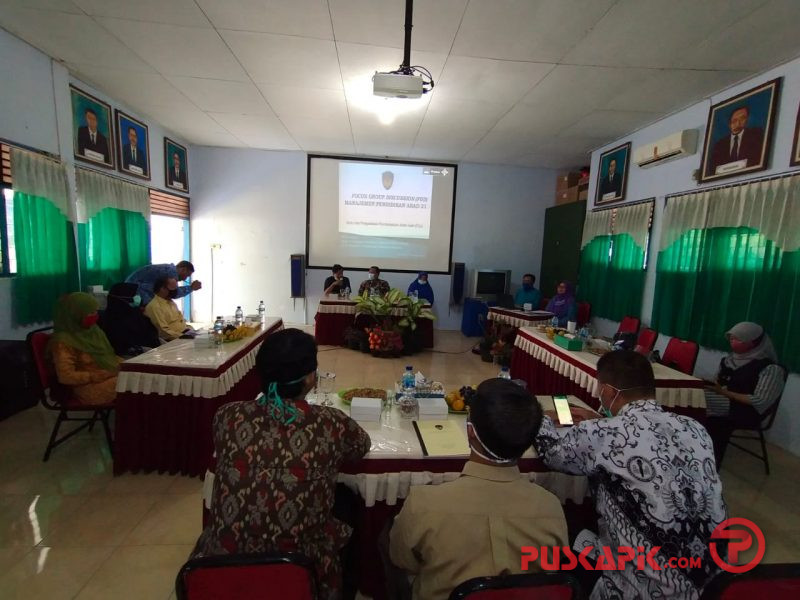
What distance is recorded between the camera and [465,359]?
5.74 meters

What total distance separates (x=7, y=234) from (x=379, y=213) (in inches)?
207

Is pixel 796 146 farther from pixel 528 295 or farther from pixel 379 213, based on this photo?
pixel 379 213

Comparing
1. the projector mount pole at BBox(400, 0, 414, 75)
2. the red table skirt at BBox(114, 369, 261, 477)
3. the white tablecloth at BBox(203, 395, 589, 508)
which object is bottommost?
the red table skirt at BBox(114, 369, 261, 477)

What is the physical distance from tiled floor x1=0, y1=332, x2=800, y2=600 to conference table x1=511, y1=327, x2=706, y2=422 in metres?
0.69

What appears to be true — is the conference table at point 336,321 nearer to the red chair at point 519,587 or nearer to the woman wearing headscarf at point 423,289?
the woman wearing headscarf at point 423,289

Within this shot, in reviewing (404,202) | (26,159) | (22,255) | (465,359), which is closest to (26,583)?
(22,255)

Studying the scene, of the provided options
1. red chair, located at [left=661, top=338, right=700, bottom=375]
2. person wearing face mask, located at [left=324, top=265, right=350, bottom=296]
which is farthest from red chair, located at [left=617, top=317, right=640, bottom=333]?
person wearing face mask, located at [left=324, top=265, right=350, bottom=296]

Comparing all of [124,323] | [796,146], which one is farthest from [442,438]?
[796,146]

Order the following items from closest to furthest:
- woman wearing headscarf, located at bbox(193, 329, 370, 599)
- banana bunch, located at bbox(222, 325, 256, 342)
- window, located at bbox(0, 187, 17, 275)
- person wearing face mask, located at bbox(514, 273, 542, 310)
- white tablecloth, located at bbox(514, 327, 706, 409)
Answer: woman wearing headscarf, located at bbox(193, 329, 370, 599) < white tablecloth, located at bbox(514, 327, 706, 409) < banana bunch, located at bbox(222, 325, 256, 342) < window, located at bbox(0, 187, 17, 275) < person wearing face mask, located at bbox(514, 273, 542, 310)

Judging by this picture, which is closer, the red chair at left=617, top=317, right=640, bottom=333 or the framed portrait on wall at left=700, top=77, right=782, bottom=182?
the framed portrait on wall at left=700, top=77, right=782, bottom=182

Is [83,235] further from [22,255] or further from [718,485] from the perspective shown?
[718,485]

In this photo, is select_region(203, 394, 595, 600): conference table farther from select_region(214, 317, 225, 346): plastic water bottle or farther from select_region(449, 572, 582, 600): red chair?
select_region(214, 317, 225, 346): plastic water bottle

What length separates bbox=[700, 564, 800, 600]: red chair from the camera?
0.88 m

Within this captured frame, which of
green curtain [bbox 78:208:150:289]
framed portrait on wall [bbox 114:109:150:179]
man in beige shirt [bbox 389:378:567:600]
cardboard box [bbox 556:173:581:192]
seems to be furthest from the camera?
cardboard box [bbox 556:173:581:192]
